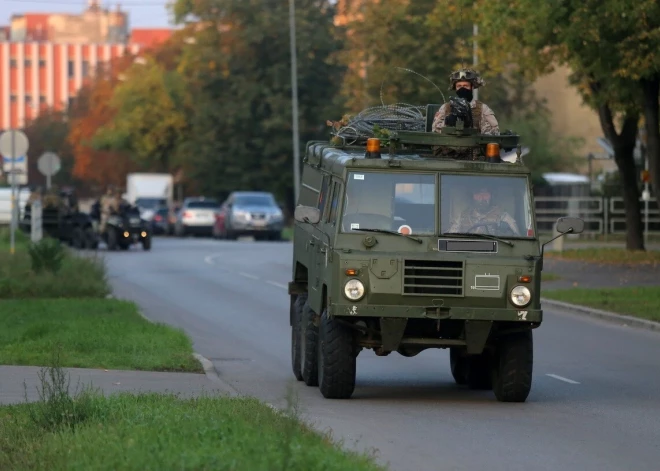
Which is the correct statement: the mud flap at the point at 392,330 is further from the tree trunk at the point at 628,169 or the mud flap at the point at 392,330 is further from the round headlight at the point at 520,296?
the tree trunk at the point at 628,169

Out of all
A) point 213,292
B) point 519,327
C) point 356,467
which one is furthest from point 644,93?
point 356,467

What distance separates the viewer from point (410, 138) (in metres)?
13.8

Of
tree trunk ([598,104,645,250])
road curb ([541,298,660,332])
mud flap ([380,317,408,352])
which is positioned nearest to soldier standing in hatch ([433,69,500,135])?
mud flap ([380,317,408,352])

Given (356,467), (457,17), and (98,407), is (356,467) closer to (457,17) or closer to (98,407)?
(98,407)

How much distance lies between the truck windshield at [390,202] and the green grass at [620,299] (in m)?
9.64

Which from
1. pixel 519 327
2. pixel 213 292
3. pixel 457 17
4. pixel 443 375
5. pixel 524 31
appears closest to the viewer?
pixel 519 327

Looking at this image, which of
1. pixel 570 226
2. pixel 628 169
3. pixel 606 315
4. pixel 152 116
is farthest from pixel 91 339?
pixel 152 116

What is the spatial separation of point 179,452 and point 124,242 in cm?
3772

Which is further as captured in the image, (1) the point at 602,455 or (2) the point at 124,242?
(2) the point at 124,242

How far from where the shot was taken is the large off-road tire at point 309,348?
14047 mm

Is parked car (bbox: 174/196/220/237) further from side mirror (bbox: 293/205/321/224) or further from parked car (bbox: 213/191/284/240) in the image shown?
side mirror (bbox: 293/205/321/224)

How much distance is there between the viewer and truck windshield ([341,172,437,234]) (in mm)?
13055

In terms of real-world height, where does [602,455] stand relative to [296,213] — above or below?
below

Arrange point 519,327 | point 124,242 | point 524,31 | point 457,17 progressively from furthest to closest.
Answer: point 124,242, point 457,17, point 524,31, point 519,327
